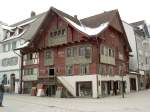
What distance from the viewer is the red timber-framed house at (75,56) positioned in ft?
106

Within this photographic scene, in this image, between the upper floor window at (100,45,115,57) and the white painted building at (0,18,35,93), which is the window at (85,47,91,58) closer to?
the upper floor window at (100,45,115,57)

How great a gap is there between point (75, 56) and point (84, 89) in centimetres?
478

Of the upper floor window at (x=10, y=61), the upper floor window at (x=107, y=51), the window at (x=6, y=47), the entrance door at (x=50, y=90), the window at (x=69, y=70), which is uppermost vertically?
the window at (x=6, y=47)

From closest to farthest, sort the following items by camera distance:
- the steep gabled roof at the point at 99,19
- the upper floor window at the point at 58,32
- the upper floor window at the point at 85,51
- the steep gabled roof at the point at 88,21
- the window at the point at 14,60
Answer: the upper floor window at the point at 85,51 → the steep gabled roof at the point at 88,21 → the upper floor window at the point at 58,32 → the steep gabled roof at the point at 99,19 → the window at the point at 14,60

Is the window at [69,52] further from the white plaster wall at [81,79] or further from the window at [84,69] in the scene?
the white plaster wall at [81,79]

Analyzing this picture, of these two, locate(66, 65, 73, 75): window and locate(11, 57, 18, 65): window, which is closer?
locate(66, 65, 73, 75): window

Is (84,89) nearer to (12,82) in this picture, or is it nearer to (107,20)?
(107,20)

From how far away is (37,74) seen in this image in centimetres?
3872

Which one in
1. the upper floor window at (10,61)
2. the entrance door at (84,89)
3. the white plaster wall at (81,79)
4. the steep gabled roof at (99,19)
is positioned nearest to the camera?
the white plaster wall at (81,79)

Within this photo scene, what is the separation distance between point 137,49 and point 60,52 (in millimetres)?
20398

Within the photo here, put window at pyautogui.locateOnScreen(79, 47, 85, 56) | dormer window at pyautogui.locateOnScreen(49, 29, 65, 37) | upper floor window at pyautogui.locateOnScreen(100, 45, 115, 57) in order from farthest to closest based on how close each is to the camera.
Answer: dormer window at pyautogui.locateOnScreen(49, 29, 65, 37), upper floor window at pyautogui.locateOnScreen(100, 45, 115, 57), window at pyautogui.locateOnScreen(79, 47, 85, 56)

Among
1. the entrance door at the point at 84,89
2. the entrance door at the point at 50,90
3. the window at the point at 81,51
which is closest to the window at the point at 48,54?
the entrance door at the point at 50,90

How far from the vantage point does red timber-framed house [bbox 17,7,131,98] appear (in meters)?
32.3

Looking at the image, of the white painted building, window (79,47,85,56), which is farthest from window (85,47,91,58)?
the white painted building
